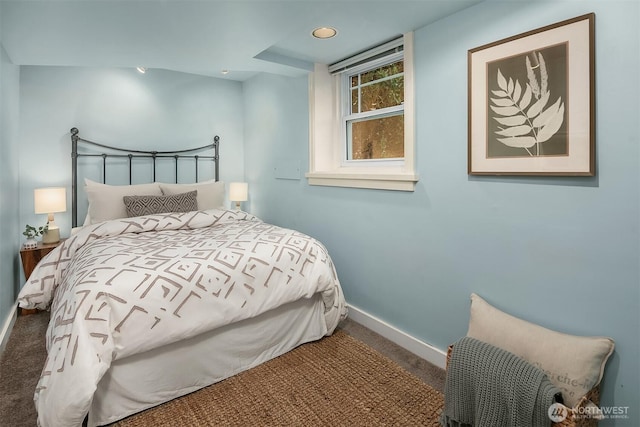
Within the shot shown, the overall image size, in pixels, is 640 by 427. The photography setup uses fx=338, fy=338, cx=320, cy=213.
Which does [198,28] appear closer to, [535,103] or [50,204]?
[535,103]

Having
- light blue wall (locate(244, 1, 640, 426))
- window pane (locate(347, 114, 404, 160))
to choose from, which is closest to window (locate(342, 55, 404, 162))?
window pane (locate(347, 114, 404, 160))

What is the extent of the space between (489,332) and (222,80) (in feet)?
12.9

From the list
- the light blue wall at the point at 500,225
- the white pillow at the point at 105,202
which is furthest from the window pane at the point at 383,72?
the white pillow at the point at 105,202

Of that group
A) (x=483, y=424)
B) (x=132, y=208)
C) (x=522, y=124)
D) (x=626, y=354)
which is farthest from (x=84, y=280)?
(x=626, y=354)

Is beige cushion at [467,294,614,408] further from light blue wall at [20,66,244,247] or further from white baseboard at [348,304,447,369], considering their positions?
light blue wall at [20,66,244,247]

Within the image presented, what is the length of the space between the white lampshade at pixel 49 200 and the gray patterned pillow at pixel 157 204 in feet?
1.59

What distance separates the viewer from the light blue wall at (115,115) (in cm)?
312

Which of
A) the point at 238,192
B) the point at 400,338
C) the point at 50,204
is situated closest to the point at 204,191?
the point at 238,192

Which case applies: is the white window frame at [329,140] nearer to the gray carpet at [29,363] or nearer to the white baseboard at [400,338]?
the white baseboard at [400,338]

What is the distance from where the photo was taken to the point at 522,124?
169cm

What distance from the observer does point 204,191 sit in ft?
12.0

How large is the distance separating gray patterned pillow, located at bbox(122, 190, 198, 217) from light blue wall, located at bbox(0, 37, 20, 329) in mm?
809

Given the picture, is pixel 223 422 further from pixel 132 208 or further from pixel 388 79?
pixel 388 79

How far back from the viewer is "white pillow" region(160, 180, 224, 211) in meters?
3.51
